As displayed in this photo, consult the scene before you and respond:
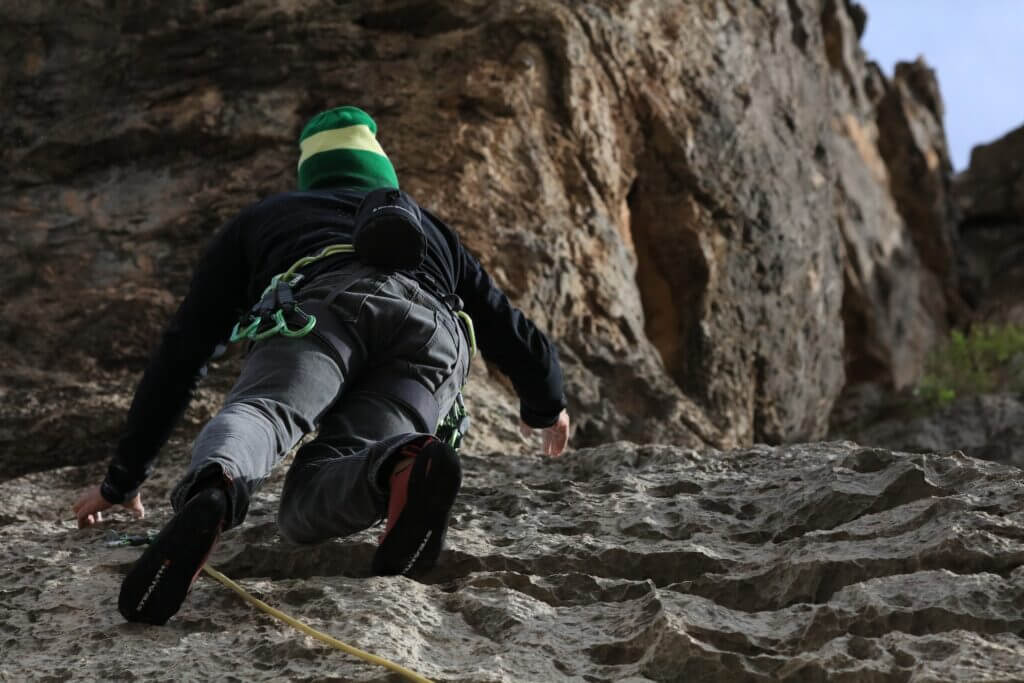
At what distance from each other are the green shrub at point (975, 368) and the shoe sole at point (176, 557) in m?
8.84

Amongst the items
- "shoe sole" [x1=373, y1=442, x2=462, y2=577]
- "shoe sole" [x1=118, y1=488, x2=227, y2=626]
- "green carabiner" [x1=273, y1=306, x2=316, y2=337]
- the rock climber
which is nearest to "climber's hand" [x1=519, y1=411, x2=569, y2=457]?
the rock climber

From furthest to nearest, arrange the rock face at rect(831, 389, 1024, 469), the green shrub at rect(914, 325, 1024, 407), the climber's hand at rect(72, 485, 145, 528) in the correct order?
the green shrub at rect(914, 325, 1024, 407), the rock face at rect(831, 389, 1024, 469), the climber's hand at rect(72, 485, 145, 528)

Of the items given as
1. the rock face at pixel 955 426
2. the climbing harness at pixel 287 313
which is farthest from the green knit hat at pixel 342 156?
the rock face at pixel 955 426

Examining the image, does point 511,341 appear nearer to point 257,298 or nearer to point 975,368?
point 257,298

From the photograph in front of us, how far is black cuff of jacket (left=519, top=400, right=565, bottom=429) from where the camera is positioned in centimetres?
409

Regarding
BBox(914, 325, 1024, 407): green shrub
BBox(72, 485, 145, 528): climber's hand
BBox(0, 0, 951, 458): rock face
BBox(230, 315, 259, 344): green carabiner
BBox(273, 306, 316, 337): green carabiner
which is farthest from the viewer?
BBox(914, 325, 1024, 407): green shrub

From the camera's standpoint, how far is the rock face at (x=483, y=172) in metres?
6.07

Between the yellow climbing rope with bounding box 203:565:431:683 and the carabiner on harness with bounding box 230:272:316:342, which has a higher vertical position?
the carabiner on harness with bounding box 230:272:316:342

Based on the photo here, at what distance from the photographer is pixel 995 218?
17562mm

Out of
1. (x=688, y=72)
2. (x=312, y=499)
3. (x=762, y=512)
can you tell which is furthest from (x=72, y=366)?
(x=688, y=72)

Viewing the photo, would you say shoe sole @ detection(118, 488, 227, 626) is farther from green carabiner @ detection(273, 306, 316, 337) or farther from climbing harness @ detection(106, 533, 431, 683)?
green carabiner @ detection(273, 306, 316, 337)

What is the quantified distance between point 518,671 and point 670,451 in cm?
168

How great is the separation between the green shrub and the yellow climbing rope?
848 centimetres

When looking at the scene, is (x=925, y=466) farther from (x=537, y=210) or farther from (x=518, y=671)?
(x=537, y=210)
